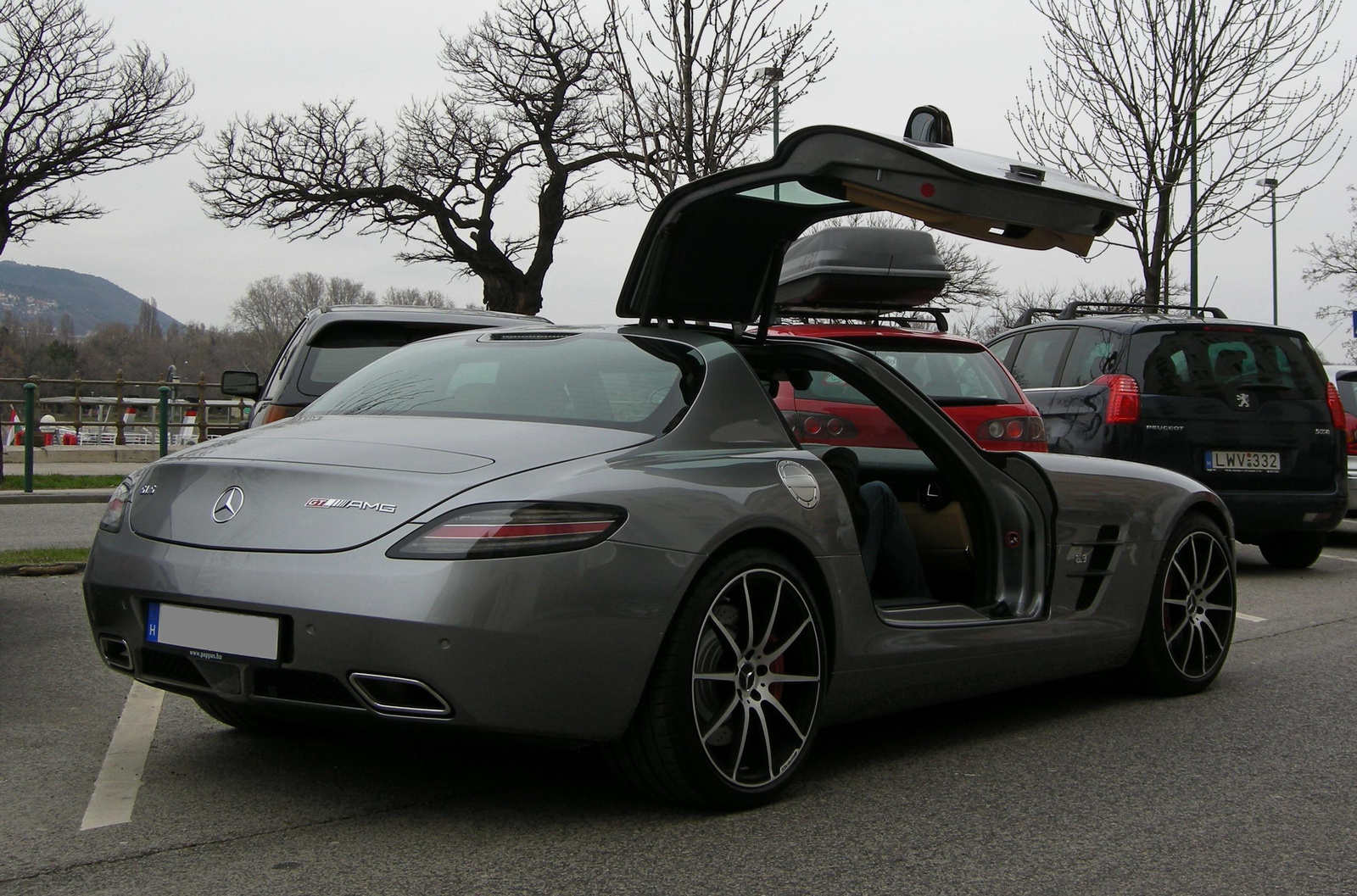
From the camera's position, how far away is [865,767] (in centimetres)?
408

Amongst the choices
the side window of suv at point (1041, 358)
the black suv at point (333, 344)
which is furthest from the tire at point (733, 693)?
the side window of suv at point (1041, 358)

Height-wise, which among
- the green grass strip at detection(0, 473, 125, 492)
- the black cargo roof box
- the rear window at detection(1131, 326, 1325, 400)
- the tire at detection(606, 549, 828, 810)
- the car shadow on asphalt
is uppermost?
the black cargo roof box

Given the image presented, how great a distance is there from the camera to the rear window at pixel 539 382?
3781 mm

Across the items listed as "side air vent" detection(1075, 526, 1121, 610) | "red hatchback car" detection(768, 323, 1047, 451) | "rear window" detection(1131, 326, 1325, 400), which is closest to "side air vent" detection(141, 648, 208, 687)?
"side air vent" detection(1075, 526, 1121, 610)

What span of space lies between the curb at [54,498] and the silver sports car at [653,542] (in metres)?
12.1

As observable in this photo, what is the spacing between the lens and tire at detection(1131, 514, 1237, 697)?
200 inches

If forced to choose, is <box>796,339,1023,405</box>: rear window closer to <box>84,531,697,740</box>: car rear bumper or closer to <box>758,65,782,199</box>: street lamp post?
<box>84,531,697,740</box>: car rear bumper

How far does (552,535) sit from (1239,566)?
311 inches

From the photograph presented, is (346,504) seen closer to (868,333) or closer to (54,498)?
(868,333)

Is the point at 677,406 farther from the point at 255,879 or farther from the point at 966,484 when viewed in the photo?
the point at 255,879

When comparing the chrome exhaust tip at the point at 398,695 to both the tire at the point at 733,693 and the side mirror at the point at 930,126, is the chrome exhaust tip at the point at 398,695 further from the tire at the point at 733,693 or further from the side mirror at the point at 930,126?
the side mirror at the point at 930,126

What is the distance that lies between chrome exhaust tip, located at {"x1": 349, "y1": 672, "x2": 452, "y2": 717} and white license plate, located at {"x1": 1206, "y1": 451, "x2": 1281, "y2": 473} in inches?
273

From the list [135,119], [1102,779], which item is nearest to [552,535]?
[1102,779]

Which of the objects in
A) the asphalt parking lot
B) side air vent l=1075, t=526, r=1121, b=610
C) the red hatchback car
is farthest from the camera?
the red hatchback car
